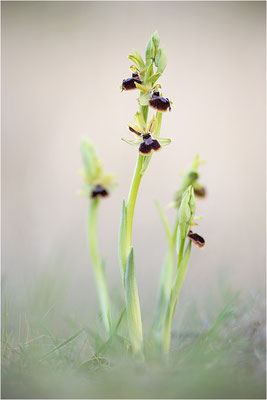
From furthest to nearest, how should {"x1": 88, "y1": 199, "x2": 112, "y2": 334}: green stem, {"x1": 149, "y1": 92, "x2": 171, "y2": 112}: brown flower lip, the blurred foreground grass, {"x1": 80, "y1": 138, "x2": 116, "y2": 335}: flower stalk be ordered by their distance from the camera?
{"x1": 80, "y1": 138, "x2": 116, "y2": 335}: flower stalk
{"x1": 88, "y1": 199, "x2": 112, "y2": 334}: green stem
{"x1": 149, "y1": 92, "x2": 171, "y2": 112}: brown flower lip
the blurred foreground grass

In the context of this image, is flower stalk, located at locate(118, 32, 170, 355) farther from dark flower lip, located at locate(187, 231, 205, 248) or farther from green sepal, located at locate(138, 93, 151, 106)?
dark flower lip, located at locate(187, 231, 205, 248)

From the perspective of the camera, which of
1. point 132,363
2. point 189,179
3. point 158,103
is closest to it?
point 132,363

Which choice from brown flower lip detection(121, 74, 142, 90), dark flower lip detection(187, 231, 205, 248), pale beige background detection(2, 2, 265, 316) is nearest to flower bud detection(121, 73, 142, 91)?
brown flower lip detection(121, 74, 142, 90)

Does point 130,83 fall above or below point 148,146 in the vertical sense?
above

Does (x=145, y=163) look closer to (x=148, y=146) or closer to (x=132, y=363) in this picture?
(x=148, y=146)

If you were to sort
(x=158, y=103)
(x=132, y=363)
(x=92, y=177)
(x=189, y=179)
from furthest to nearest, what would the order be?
(x=92, y=177) → (x=189, y=179) → (x=158, y=103) → (x=132, y=363)

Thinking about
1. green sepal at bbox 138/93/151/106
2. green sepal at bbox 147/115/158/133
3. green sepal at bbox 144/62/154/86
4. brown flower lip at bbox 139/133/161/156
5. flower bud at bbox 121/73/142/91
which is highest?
green sepal at bbox 144/62/154/86

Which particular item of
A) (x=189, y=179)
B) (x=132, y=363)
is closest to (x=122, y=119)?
(x=189, y=179)
